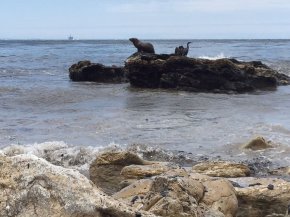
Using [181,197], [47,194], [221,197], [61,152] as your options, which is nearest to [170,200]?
[181,197]

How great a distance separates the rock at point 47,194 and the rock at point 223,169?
17.0 ft

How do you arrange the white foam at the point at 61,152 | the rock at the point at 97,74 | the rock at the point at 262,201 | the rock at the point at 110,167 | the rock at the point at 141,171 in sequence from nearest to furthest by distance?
the rock at the point at 262,201, the rock at the point at 141,171, the rock at the point at 110,167, the white foam at the point at 61,152, the rock at the point at 97,74

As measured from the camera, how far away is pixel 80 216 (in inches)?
106

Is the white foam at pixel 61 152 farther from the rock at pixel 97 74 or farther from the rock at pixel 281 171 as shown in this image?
the rock at pixel 97 74

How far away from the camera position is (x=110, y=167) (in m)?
8.11

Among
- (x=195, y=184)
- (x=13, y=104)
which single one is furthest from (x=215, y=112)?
(x=195, y=184)

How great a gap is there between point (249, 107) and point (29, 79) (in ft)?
47.7

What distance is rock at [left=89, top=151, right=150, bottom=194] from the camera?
25.8ft

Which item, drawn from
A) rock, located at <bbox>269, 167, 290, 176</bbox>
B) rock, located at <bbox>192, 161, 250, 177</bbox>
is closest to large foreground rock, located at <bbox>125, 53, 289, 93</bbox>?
rock, located at <bbox>269, 167, 290, 176</bbox>

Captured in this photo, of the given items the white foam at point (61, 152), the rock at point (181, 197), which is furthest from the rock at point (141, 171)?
the white foam at point (61, 152)

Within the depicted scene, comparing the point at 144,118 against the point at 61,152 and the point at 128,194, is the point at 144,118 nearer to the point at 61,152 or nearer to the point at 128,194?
the point at 61,152

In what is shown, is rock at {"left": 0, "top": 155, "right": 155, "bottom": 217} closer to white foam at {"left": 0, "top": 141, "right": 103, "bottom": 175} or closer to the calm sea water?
white foam at {"left": 0, "top": 141, "right": 103, "bottom": 175}

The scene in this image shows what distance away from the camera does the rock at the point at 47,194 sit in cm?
270

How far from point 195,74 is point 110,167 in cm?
1502
